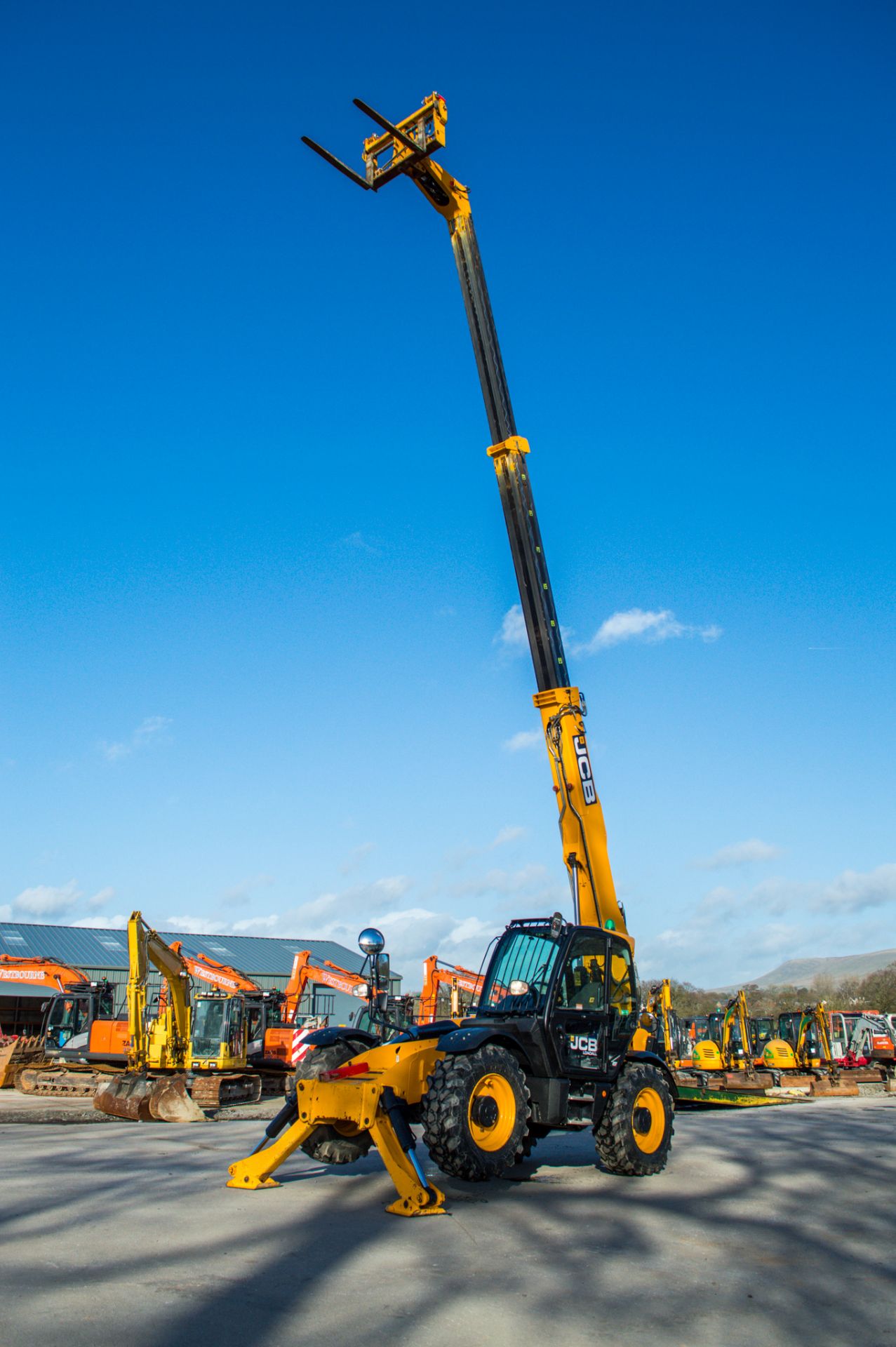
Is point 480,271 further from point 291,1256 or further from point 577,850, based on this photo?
point 291,1256

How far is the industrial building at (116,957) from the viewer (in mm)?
38125

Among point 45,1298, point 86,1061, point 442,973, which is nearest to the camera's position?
point 45,1298

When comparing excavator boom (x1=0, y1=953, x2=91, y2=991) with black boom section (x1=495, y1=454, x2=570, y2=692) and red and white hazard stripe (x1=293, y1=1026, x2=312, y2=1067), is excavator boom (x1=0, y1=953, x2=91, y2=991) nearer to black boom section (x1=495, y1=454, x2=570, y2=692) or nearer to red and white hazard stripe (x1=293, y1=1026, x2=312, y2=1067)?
red and white hazard stripe (x1=293, y1=1026, x2=312, y2=1067)

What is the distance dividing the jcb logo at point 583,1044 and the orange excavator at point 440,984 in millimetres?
17347

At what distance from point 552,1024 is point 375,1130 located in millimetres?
2193

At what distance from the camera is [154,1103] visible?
1720cm

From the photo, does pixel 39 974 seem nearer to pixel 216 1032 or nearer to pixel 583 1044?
pixel 216 1032

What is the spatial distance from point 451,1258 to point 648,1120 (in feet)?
13.7

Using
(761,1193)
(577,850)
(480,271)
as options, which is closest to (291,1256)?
(761,1193)

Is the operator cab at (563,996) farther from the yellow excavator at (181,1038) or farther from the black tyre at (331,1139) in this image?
the yellow excavator at (181,1038)

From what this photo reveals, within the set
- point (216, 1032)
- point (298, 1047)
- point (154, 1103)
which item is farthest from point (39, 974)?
point (298, 1047)

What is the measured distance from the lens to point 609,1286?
5.61 m

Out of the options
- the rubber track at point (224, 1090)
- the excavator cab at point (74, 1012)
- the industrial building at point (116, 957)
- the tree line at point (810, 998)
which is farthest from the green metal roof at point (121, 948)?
the tree line at point (810, 998)

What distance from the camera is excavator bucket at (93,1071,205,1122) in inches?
672
